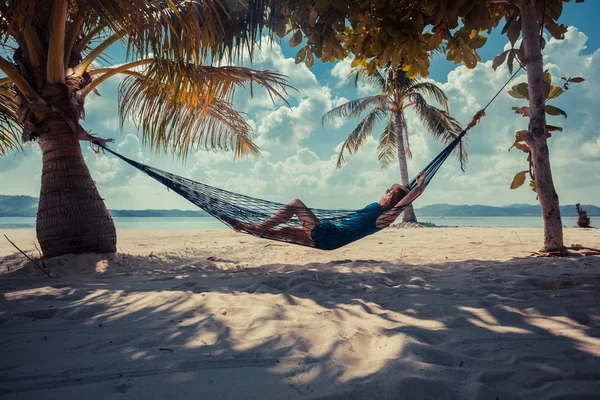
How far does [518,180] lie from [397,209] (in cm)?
145

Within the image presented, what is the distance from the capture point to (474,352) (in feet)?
3.61

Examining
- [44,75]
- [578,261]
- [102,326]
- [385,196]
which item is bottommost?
[102,326]

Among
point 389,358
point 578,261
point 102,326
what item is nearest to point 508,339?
point 389,358

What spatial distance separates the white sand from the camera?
0.92 m

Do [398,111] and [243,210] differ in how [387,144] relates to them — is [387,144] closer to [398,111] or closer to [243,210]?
[398,111]

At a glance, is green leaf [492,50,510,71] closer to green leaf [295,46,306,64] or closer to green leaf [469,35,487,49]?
green leaf [469,35,487,49]

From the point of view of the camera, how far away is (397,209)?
2855 mm

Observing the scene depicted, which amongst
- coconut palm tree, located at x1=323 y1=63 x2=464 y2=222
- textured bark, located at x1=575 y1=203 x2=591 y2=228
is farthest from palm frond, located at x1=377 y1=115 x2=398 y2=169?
textured bark, located at x1=575 y1=203 x2=591 y2=228

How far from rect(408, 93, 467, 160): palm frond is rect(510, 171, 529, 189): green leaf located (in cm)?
510

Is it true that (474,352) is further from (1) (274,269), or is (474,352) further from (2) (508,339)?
(1) (274,269)

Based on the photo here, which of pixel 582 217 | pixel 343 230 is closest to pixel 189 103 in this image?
pixel 343 230

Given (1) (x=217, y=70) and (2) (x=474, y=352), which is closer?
(2) (x=474, y=352)

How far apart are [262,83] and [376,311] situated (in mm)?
2685

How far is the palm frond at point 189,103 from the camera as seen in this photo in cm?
320
